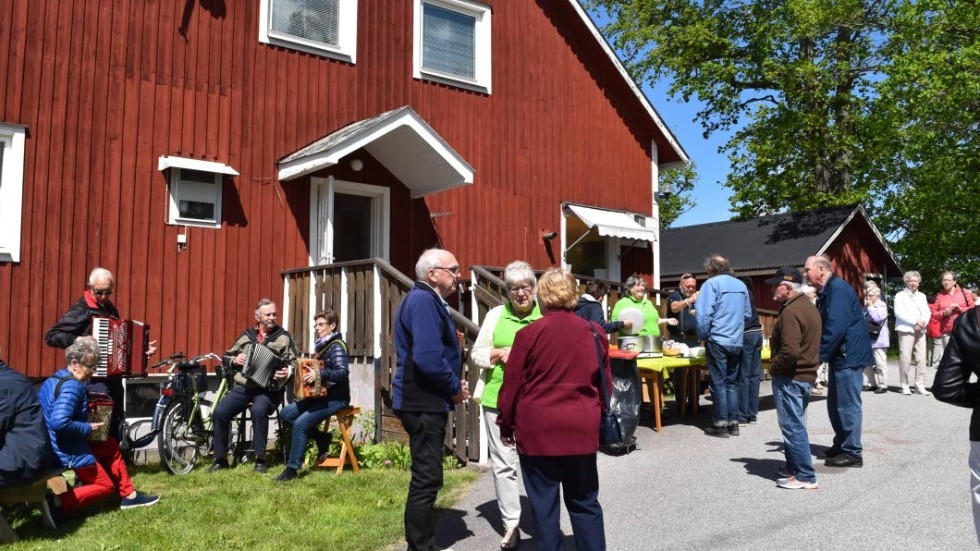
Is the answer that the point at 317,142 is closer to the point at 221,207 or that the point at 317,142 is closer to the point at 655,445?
the point at 221,207

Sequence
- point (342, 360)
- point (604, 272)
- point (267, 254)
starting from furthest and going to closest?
point (604, 272), point (267, 254), point (342, 360)

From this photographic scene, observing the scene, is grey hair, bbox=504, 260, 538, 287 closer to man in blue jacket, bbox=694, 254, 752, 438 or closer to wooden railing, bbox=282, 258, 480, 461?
wooden railing, bbox=282, 258, 480, 461

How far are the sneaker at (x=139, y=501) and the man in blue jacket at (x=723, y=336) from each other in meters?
5.35

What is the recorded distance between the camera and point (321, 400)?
7.23 metres

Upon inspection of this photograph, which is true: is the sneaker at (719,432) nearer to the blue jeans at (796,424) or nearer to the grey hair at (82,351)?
the blue jeans at (796,424)

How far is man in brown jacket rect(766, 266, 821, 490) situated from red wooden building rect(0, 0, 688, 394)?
5214 millimetres

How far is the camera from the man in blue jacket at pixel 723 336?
8.16 m

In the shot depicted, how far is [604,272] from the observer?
13.9 m

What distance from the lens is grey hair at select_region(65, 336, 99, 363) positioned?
574 centimetres

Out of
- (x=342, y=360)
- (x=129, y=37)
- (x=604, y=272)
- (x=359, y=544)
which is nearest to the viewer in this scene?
(x=359, y=544)

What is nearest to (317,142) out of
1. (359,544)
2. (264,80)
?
(264,80)

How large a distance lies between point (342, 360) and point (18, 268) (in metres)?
3.64

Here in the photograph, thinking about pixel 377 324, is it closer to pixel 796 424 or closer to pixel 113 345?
pixel 113 345

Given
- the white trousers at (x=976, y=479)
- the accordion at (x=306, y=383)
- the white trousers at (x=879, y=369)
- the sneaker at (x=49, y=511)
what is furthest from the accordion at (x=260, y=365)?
the white trousers at (x=879, y=369)
